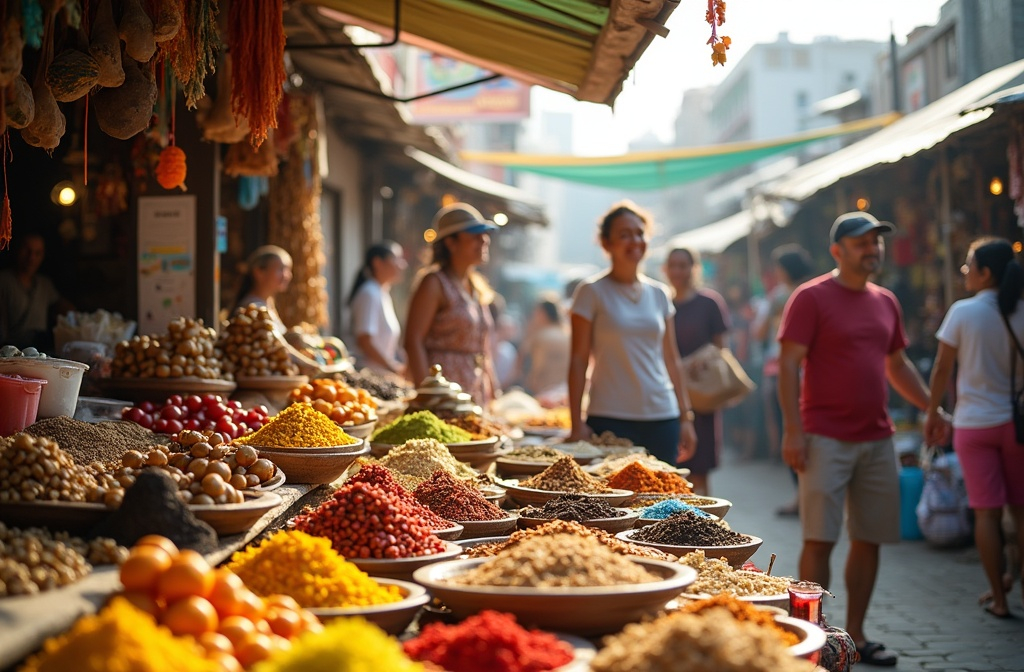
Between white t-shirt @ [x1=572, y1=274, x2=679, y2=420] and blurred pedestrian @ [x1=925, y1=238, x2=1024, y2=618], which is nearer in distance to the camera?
white t-shirt @ [x1=572, y1=274, x2=679, y2=420]

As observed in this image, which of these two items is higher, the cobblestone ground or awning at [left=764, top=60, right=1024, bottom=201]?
awning at [left=764, top=60, right=1024, bottom=201]

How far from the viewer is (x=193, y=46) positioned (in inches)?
138

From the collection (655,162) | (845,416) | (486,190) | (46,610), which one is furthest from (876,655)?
(486,190)

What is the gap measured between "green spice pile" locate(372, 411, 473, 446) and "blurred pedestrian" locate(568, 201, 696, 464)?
4.24ft

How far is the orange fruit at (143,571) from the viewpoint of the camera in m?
2.02

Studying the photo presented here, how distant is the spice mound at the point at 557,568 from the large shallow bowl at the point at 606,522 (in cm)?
87

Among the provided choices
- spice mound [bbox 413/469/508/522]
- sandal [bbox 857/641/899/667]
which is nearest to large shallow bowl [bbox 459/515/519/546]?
spice mound [bbox 413/469/508/522]

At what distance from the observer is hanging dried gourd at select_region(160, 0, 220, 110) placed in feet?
11.3

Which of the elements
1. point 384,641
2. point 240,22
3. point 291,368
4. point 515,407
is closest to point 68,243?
point 291,368

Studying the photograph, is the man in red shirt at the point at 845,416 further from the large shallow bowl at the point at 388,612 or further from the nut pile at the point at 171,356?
the large shallow bowl at the point at 388,612

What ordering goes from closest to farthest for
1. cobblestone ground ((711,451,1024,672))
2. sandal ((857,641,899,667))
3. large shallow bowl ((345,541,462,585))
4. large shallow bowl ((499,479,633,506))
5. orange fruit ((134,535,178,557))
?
orange fruit ((134,535,178,557))
large shallow bowl ((345,541,462,585))
large shallow bowl ((499,479,633,506))
sandal ((857,641,899,667))
cobblestone ground ((711,451,1024,672))

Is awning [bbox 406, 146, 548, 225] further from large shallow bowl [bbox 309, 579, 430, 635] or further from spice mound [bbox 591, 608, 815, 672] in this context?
spice mound [bbox 591, 608, 815, 672]

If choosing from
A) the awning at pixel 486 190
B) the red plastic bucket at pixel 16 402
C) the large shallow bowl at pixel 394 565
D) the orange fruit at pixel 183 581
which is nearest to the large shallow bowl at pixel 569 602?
the large shallow bowl at pixel 394 565

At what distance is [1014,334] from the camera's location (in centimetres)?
616
